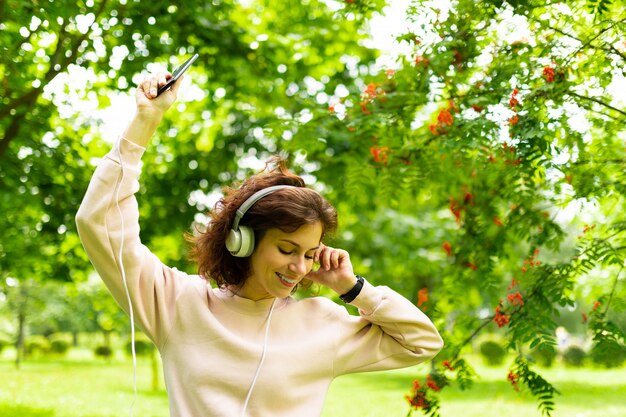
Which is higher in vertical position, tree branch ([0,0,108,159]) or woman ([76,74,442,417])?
tree branch ([0,0,108,159])

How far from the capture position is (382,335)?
2.13 meters

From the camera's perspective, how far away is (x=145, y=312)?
1.87 m

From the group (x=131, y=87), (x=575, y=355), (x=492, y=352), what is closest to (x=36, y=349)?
(x=492, y=352)

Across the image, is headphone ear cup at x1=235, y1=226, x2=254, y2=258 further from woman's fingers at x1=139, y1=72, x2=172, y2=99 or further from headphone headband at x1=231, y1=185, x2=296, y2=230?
woman's fingers at x1=139, y1=72, x2=172, y2=99

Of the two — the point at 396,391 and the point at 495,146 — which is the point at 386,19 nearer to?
the point at 495,146

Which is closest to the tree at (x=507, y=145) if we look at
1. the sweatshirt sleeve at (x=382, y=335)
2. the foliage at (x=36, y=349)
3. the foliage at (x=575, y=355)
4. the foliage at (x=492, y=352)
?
the sweatshirt sleeve at (x=382, y=335)

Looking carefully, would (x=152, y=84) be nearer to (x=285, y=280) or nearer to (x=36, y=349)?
(x=285, y=280)

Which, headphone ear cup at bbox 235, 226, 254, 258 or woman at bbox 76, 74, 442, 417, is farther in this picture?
headphone ear cup at bbox 235, 226, 254, 258

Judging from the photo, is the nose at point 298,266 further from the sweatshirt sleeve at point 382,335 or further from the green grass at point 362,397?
the green grass at point 362,397

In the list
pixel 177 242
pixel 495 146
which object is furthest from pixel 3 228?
pixel 495 146

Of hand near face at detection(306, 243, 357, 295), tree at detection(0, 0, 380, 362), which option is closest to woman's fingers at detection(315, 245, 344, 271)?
hand near face at detection(306, 243, 357, 295)

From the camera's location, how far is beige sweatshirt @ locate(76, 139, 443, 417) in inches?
68.1

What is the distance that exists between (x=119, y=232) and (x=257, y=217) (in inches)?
14.5

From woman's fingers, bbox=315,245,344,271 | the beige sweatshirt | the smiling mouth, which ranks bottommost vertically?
the beige sweatshirt
